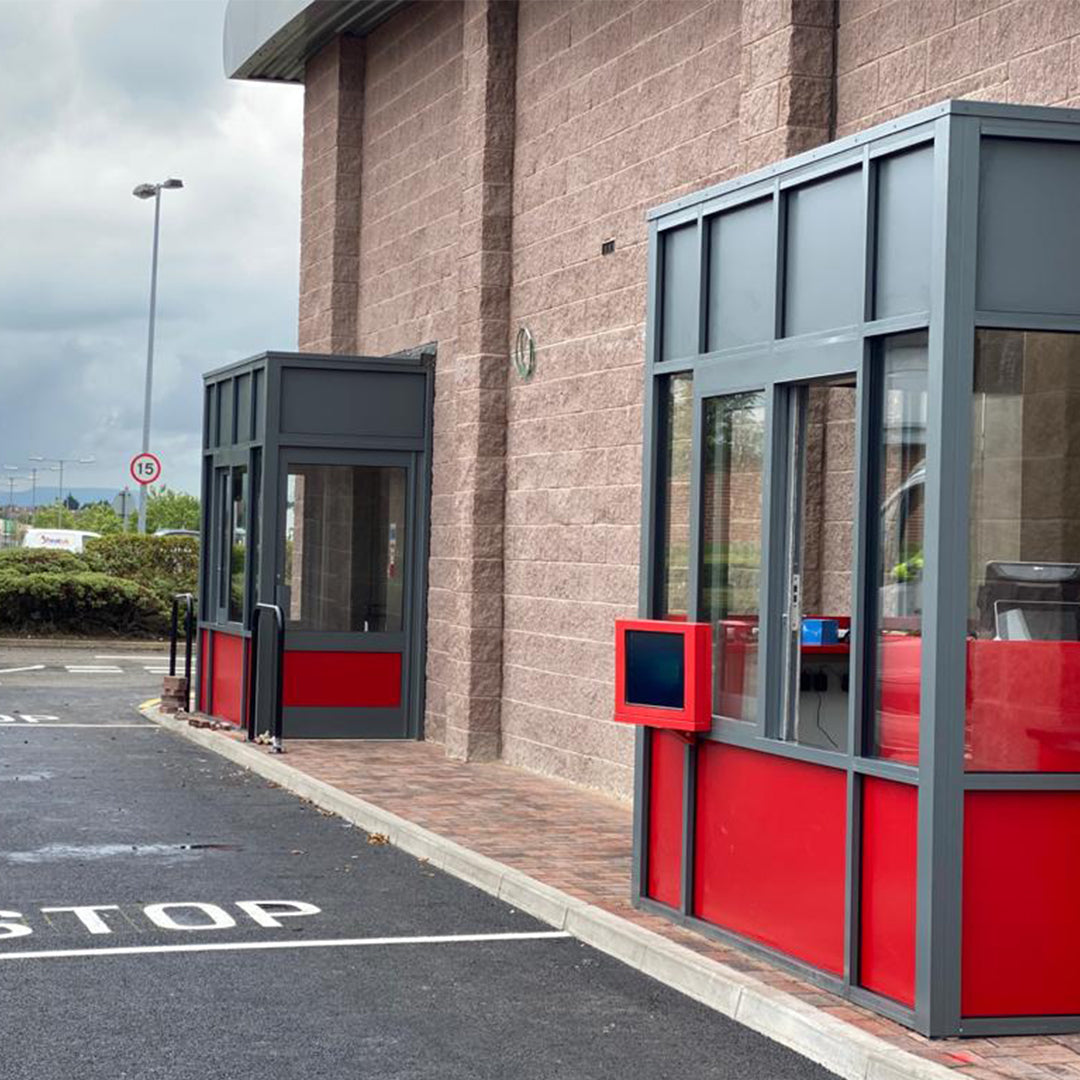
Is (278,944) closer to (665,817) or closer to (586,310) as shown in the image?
(665,817)

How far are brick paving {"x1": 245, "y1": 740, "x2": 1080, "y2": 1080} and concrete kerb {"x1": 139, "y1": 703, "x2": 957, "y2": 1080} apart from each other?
0.12 m

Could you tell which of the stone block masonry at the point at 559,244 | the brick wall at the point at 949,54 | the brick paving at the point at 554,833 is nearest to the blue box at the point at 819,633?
the brick paving at the point at 554,833

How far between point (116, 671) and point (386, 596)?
1073 centimetres

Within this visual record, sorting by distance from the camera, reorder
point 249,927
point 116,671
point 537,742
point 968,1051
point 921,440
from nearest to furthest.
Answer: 1. point 968,1051
2. point 921,440
3. point 249,927
4. point 537,742
5. point 116,671

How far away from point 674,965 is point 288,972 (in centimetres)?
163

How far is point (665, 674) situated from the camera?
888 cm

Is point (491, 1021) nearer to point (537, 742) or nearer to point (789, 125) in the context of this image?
point (789, 125)

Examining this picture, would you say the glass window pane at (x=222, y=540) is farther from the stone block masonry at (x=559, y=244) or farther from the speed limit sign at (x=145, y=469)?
the speed limit sign at (x=145, y=469)

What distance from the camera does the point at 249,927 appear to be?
918 cm

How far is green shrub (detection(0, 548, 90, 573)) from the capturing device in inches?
1359

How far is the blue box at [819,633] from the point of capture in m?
8.20

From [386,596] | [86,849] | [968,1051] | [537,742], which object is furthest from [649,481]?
[386,596]

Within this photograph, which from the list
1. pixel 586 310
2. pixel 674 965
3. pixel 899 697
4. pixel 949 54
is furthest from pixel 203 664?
pixel 899 697

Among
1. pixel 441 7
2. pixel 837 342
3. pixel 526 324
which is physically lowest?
pixel 837 342
